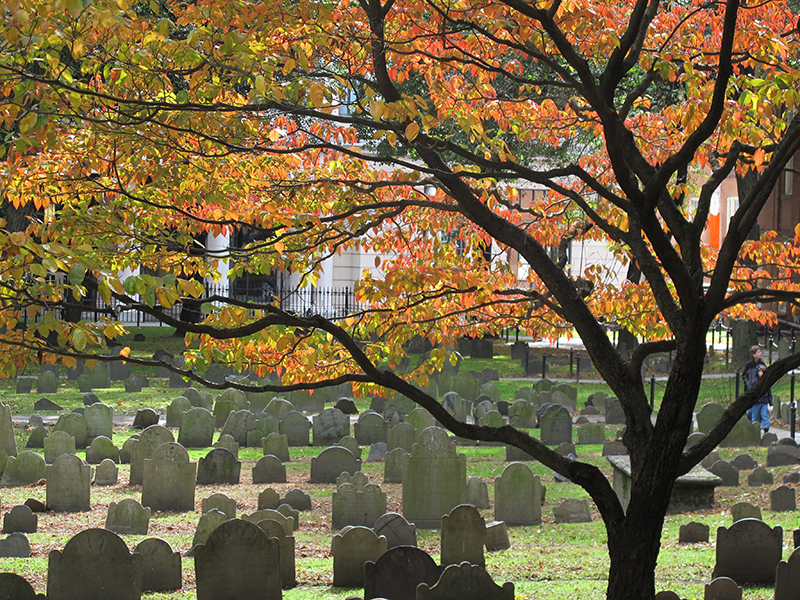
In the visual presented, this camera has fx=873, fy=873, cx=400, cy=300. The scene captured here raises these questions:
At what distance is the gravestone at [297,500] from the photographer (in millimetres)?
10391

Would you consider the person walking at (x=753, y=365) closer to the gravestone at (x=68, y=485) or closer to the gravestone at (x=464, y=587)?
the gravestone at (x=464, y=587)

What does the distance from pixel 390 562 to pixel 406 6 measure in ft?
14.8

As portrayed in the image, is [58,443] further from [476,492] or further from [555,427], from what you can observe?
[555,427]

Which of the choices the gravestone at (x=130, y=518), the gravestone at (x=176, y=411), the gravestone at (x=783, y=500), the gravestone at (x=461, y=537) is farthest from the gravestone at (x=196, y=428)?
the gravestone at (x=783, y=500)

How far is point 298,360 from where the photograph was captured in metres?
7.46

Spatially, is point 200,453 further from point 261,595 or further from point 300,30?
point 300,30

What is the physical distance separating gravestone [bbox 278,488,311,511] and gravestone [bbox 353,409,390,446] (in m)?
4.47

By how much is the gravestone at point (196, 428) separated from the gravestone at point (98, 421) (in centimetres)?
120

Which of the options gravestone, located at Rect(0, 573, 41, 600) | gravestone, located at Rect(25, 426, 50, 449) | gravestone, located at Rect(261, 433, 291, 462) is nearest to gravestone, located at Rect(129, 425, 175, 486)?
gravestone, located at Rect(261, 433, 291, 462)

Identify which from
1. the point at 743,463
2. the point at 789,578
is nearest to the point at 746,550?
the point at 789,578

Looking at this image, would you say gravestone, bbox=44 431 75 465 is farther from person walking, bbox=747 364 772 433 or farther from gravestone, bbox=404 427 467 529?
person walking, bbox=747 364 772 433

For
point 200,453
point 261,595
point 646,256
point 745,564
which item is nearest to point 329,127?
point 646,256

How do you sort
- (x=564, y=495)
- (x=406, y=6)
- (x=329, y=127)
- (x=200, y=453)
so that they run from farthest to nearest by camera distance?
1. (x=200, y=453)
2. (x=564, y=495)
3. (x=329, y=127)
4. (x=406, y=6)

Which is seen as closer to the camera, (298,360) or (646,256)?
(646,256)
